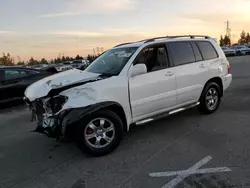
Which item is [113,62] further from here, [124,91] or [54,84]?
[54,84]

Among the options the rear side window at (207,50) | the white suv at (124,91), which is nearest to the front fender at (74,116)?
the white suv at (124,91)

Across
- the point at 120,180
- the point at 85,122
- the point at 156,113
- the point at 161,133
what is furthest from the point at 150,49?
the point at 120,180

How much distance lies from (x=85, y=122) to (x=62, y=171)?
80cm

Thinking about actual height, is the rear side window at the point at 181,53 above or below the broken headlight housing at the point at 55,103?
above

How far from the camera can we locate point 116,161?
4.13 meters

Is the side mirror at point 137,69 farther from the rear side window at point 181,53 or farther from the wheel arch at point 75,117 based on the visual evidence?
the rear side window at point 181,53

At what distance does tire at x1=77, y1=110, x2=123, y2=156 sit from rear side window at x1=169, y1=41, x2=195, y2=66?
78.0 inches

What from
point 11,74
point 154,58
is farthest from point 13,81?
point 154,58

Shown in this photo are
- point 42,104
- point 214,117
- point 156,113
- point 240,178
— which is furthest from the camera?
point 214,117

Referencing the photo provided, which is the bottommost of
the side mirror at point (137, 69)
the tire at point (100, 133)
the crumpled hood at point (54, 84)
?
the tire at point (100, 133)

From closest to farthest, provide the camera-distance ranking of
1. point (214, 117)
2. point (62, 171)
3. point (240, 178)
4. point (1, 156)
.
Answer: point (240, 178) < point (62, 171) < point (1, 156) < point (214, 117)

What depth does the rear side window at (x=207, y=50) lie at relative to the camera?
243 inches

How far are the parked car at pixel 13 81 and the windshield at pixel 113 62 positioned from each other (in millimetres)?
3957

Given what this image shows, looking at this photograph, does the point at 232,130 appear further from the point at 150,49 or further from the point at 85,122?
the point at 85,122
